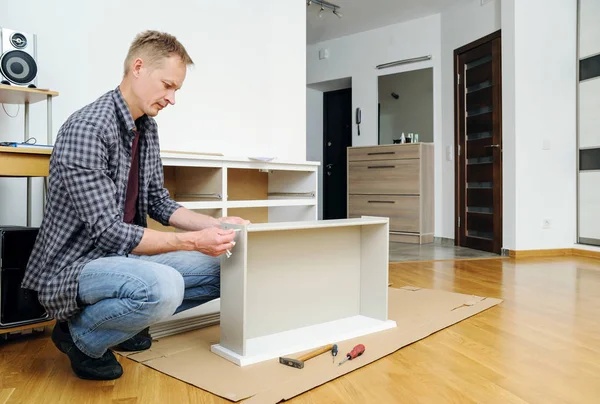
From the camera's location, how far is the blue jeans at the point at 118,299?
1.42m

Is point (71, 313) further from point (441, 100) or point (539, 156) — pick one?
point (441, 100)

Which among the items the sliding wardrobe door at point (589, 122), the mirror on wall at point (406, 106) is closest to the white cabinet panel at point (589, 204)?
the sliding wardrobe door at point (589, 122)

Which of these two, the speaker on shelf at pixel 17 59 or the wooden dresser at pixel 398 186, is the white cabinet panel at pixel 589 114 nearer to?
the wooden dresser at pixel 398 186

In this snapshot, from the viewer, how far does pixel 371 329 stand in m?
2.08

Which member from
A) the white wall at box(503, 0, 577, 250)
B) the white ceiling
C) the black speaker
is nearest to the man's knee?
the black speaker

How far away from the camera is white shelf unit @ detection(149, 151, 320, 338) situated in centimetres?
281

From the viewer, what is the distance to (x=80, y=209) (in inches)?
56.6

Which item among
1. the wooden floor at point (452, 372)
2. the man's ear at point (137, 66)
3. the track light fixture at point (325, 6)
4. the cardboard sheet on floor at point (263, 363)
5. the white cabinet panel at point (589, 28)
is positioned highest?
the track light fixture at point (325, 6)

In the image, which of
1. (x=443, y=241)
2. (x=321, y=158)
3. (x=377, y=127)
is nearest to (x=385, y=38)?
(x=377, y=127)

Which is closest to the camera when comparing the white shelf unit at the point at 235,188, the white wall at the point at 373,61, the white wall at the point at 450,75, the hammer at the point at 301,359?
the hammer at the point at 301,359

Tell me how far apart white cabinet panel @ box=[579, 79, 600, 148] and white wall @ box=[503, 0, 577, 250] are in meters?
0.07

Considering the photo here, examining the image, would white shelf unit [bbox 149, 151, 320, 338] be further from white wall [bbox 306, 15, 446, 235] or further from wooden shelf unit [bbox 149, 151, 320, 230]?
white wall [bbox 306, 15, 446, 235]

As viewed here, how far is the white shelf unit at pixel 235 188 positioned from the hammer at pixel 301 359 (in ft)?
1.88

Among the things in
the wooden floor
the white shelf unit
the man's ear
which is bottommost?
the wooden floor
